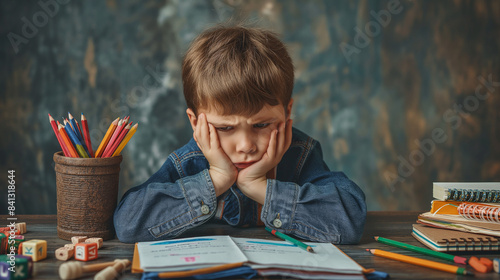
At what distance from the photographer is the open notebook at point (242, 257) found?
2.56 ft

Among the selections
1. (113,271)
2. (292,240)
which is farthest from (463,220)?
(113,271)

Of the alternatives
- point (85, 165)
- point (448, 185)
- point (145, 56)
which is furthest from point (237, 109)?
point (145, 56)

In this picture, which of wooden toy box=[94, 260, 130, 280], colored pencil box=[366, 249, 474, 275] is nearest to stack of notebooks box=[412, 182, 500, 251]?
colored pencil box=[366, 249, 474, 275]

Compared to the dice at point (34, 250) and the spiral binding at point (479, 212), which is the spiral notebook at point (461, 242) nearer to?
the spiral binding at point (479, 212)

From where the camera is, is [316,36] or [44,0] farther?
[316,36]

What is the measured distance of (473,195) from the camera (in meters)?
1.06

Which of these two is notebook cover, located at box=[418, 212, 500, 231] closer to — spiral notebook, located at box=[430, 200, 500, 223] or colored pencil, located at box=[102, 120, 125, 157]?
spiral notebook, located at box=[430, 200, 500, 223]

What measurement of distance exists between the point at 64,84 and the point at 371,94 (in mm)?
1340

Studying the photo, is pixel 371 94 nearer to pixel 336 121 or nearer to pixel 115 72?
pixel 336 121

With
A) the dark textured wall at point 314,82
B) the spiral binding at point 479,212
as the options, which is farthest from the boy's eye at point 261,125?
the dark textured wall at point 314,82

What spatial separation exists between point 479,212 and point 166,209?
2.24 feet

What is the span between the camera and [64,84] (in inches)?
79.5

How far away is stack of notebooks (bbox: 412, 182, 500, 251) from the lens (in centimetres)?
95

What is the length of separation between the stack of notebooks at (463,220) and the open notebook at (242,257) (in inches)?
8.4
